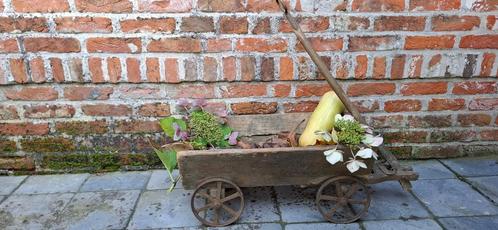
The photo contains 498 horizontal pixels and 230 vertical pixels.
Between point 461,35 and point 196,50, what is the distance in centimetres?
154

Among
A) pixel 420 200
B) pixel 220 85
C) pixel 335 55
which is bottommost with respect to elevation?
pixel 420 200

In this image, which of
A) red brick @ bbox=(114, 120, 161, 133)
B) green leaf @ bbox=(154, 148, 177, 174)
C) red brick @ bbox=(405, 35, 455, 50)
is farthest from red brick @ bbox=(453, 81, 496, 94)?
red brick @ bbox=(114, 120, 161, 133)

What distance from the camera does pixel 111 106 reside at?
2.21 m

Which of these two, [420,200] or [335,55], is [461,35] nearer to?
[335,55]

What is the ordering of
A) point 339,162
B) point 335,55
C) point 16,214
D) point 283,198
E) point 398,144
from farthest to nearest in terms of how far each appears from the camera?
point 398,144 < point 335,55 < point 283,198 < point 16,214 < point 339,162

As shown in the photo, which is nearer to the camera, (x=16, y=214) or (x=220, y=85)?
(x=16, y=214)

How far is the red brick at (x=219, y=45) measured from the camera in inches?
82.7

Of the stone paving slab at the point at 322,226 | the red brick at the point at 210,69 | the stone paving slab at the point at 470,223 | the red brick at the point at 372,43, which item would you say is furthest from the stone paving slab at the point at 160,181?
the stone paving slab at the point at 470,223

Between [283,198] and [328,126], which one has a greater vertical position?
[328,126]

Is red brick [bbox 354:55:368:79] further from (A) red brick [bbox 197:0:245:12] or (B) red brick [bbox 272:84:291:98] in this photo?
(A) red brick [bbox 197:0:245:12]

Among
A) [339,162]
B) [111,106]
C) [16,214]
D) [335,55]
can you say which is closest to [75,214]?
[16,214]

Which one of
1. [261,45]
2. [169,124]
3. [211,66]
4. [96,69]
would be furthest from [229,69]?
[96,69]

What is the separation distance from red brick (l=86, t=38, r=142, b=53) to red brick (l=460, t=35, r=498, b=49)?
1885 mm

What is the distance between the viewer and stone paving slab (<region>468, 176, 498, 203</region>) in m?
2.01
